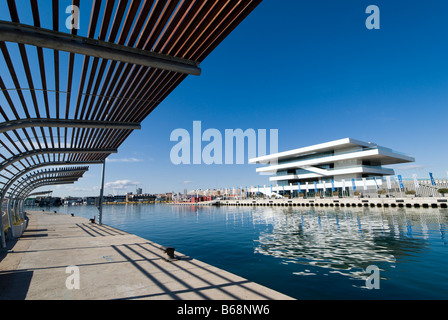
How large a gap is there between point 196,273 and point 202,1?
681cm

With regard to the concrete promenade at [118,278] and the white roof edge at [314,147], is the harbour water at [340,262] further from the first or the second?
the white roof edge at [314,147]

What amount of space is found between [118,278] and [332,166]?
74.6 m

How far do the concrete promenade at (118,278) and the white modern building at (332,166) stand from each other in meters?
58.5

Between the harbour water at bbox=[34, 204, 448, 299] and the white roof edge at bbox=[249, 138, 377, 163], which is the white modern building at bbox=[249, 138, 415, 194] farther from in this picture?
the harbour water at bbox=[34, 204, 448, 299]

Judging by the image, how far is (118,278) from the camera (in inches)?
253

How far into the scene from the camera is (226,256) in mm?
12664

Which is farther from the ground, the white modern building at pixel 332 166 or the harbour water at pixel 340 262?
the white modern building at pixel 332 166

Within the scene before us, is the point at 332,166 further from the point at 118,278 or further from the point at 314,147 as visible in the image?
the point at 118,278

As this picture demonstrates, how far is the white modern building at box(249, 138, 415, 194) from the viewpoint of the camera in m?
60.8

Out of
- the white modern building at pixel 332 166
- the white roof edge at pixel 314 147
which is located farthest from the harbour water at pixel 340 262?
the white roof edge at pixel 314 147

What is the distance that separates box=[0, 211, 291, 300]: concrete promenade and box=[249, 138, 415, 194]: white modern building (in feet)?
192

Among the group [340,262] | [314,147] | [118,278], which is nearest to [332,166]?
[314,147]

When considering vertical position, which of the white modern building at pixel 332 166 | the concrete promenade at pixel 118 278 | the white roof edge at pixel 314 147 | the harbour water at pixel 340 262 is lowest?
the harbour water at pixel 340 262

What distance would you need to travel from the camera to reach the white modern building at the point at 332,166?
60841 millimetres
